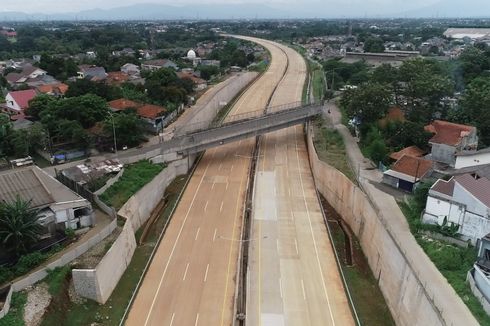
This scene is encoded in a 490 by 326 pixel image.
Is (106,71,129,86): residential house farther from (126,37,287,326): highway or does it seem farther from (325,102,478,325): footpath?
(325,102,478,325): footpath

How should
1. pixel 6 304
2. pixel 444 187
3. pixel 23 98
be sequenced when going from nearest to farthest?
pixel 6 304 → pixel 444 187 → pixel 23 98

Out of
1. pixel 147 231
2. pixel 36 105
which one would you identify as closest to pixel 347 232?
pixel 147 231

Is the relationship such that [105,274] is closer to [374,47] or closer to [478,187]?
A: [478,187]

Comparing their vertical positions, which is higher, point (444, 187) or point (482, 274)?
point (444, 187)

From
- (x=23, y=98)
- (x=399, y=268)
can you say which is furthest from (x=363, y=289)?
(x=23, y=98)

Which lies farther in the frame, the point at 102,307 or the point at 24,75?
the point at 24,75

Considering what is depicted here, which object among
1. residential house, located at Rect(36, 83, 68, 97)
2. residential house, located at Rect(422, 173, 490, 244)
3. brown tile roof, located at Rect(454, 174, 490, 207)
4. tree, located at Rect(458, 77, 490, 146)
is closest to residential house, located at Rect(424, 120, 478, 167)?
tree, located at Rect(458, 77, 490, 146)

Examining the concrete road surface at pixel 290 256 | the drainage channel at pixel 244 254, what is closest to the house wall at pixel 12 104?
the drainage channel at pixel 244 254

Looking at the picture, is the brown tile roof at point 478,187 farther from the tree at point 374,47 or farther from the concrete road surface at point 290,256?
the tree at point 374,47
